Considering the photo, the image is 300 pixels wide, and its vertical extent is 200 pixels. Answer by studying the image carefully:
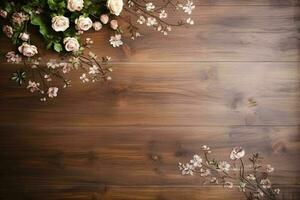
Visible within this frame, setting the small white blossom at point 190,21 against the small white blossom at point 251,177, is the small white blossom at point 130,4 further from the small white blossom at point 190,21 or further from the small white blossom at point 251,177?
the small white blossom at point 251,177

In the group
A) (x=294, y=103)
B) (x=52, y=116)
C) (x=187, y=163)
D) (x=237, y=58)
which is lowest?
(x=187, y=163)

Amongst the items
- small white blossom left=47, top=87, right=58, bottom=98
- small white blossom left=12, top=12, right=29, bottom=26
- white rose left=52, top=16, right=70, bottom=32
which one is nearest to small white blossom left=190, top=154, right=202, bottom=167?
small white blossom left=47, top=87, right=58, bottom=98

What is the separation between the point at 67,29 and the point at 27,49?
19cm

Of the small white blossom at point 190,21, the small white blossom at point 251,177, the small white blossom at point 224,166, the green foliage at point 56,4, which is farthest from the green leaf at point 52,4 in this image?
the small white blossom at point 251,177

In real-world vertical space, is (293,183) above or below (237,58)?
below

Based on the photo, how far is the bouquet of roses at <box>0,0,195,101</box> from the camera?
1.39 meters

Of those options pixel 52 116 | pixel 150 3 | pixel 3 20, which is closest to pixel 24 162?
pixel 52 116

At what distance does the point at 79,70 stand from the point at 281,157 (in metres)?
0.96

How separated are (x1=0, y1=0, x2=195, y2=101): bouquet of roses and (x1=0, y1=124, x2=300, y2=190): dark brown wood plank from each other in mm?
225

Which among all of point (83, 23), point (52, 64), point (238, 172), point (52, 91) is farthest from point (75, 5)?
point (238, 172)

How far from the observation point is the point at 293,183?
1460mm

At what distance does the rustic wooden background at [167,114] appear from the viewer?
1.43m

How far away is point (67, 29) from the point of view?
1.40 meters

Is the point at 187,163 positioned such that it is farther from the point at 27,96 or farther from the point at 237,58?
the point at 27,96
